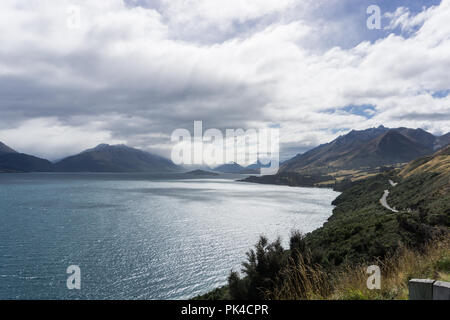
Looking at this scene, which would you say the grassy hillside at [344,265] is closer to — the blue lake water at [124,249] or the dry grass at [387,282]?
the dry grass at [387,282]

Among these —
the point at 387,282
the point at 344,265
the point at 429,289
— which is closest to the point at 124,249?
the point at 344,265

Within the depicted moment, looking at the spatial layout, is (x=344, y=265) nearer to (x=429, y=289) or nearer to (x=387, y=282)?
(x=387, y=282)

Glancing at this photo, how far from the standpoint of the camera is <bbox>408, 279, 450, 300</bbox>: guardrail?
380 cm

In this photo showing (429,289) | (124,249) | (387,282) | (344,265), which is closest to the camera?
(429,289)

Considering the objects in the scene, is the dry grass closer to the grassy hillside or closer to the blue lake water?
the grassy hillside

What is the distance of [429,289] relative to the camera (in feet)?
13.1

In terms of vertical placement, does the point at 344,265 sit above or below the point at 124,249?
above

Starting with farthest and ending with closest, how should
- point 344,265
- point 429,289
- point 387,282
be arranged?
point 344,265 < point 387,282 < point 429,289

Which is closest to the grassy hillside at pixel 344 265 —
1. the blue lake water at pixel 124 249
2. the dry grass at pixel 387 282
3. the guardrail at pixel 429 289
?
the dry grass at pixel 387 282

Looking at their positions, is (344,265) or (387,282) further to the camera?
(344,265)

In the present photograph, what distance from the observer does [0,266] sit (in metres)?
33.5

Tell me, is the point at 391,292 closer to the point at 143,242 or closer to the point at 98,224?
the point at 143,242

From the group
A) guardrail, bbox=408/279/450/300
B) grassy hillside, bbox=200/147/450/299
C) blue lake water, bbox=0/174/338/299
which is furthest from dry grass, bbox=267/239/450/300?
blue lake water, bbox=0/174/338/299
